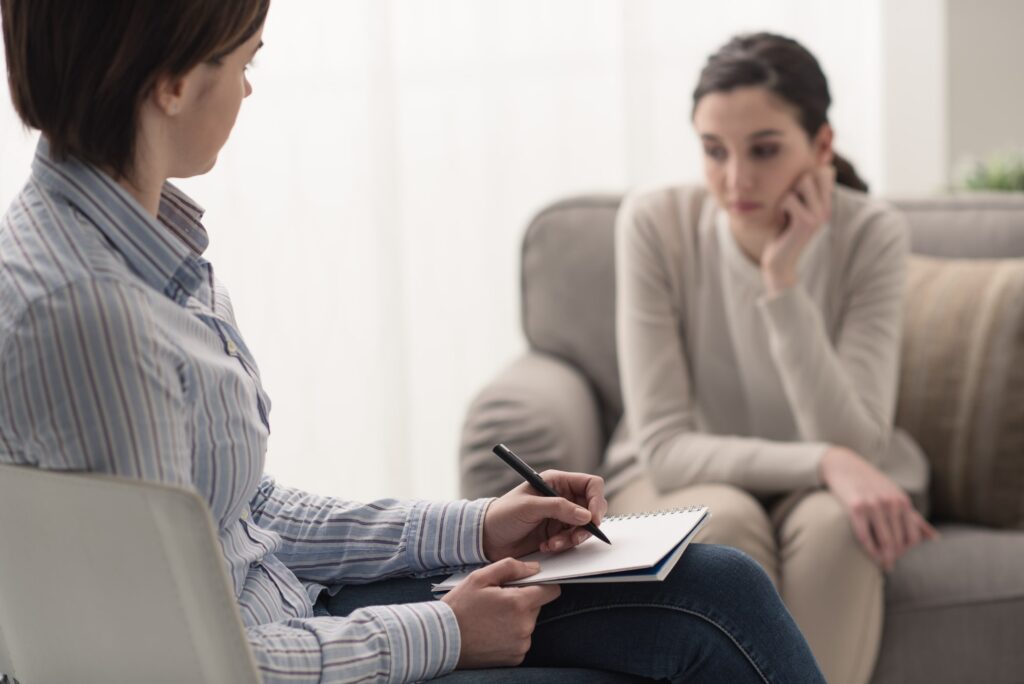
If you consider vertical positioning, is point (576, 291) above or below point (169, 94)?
below

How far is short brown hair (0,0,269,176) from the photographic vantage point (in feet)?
2.73

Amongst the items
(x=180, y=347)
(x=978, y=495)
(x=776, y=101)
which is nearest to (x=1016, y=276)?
(x=978, y=495)

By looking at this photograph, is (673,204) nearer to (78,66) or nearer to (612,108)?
(612,108)

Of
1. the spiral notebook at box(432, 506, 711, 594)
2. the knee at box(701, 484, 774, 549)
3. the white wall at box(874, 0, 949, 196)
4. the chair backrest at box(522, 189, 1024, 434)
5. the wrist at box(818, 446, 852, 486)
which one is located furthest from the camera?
the white wall at box(874, 0, 949, 196)

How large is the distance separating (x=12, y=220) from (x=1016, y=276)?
1.59m

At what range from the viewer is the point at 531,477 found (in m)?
1.11

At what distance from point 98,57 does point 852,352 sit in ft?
4.42

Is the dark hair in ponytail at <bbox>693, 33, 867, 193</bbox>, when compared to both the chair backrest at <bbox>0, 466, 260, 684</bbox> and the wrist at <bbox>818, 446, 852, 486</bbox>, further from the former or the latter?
the chair backrest at <bbox>0, 466, 260, 684</bbox>

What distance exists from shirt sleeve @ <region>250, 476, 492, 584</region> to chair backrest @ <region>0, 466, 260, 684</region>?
11.7 inches

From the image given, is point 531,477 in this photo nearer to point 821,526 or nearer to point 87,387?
point 87,387

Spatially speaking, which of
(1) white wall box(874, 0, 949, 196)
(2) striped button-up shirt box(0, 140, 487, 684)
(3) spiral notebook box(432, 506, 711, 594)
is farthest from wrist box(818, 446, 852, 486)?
(1) white wall box(874, 0, 949, 196)

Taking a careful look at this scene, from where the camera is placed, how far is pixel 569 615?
106 cm

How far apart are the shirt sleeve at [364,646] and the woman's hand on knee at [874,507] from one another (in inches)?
34.9

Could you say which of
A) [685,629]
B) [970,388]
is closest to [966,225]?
[970,388]
